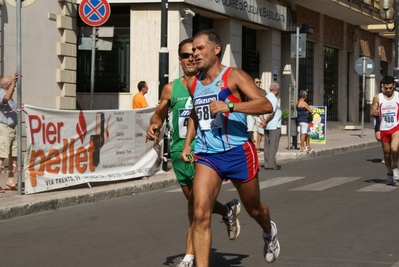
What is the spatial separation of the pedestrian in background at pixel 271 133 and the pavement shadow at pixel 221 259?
1021cm

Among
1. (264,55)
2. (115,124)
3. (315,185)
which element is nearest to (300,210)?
(315,185)

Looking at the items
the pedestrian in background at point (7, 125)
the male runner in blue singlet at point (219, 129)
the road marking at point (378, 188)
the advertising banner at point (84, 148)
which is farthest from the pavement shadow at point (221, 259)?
the road marking at point (378, 188)

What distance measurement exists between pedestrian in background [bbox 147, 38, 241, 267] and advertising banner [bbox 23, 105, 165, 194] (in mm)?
5234

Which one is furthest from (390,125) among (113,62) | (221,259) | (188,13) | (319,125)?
(113,62)

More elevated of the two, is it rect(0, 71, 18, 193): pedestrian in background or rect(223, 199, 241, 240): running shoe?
rect(0, 71, 18, 193): pedestrian in background

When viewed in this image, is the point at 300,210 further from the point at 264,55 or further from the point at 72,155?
the point at 264,55

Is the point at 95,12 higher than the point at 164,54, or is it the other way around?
the point at 95,12

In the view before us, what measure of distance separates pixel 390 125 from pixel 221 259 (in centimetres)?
687

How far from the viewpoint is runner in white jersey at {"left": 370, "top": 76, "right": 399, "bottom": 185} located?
13875 mm

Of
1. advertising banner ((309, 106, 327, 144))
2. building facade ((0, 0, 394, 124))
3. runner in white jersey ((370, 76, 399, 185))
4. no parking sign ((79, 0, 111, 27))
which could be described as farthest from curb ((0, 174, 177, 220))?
advertising banner ((309, 106, 327, 144))

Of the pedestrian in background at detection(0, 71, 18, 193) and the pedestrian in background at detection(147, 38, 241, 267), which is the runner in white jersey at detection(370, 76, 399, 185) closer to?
the pedestrian in background at detection(0, 71, 18, 193)

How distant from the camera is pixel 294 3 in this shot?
31.9m

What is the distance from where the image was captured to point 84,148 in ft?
45.1

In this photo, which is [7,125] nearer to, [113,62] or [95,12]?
[95,12]
